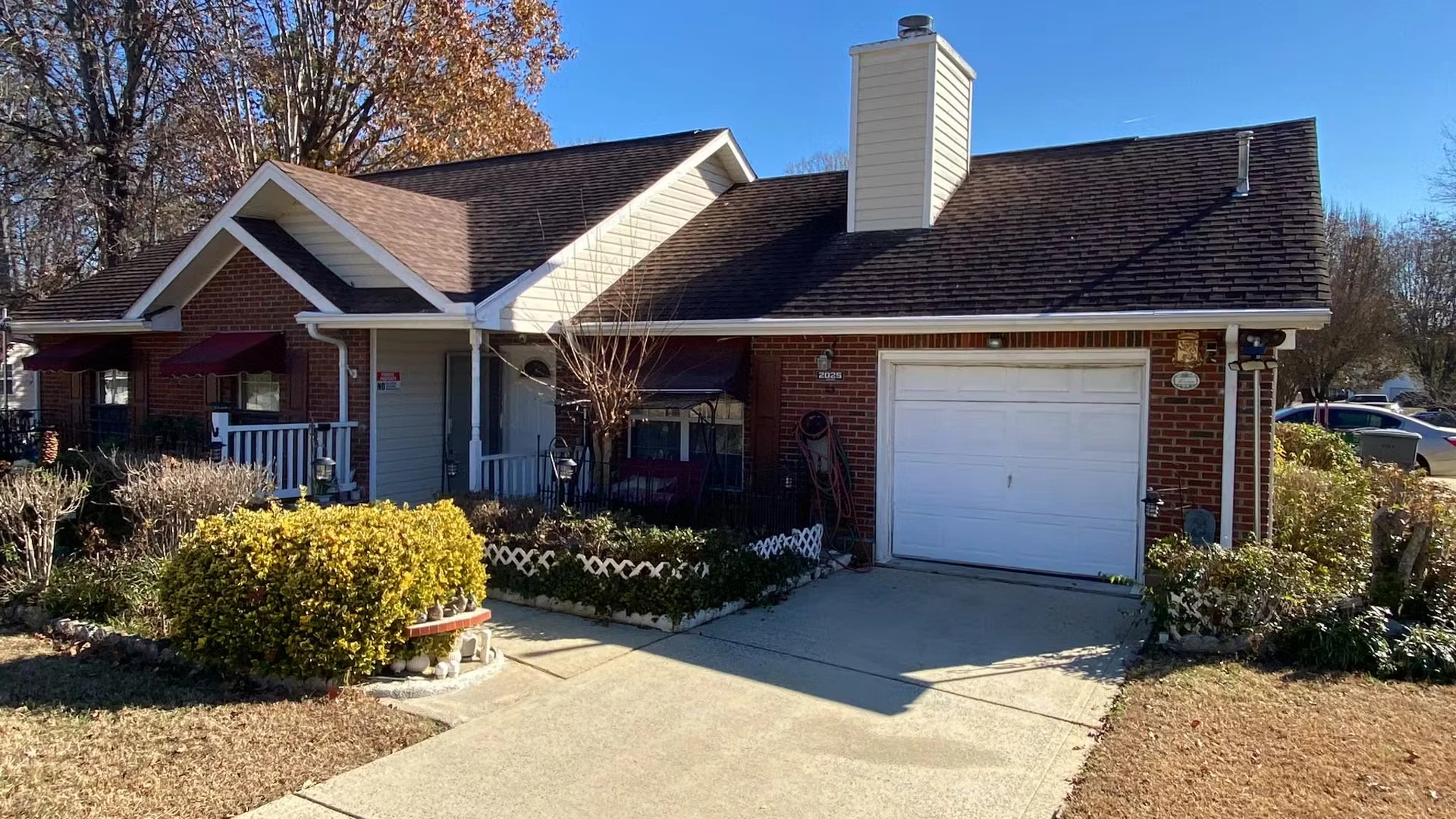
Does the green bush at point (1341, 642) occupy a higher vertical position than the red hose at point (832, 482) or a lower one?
lower

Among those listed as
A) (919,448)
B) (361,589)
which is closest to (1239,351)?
(919,448)

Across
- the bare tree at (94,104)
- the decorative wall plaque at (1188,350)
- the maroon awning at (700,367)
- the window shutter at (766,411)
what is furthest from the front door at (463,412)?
the bare tree at (94,104)

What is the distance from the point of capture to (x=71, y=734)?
4875 mm

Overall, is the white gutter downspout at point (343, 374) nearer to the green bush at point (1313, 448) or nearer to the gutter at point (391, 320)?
the gutter at point (391, 320)

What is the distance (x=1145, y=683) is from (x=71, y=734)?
19.7 ft

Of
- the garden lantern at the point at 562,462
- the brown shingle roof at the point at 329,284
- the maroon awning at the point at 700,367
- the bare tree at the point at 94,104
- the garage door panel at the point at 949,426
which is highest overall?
the bare tree at the point at 94,104

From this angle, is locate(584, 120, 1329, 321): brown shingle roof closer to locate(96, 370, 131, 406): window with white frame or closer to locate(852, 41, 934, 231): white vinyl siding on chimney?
locate(852, 41, 934, 231): white vinyl siding on chimney

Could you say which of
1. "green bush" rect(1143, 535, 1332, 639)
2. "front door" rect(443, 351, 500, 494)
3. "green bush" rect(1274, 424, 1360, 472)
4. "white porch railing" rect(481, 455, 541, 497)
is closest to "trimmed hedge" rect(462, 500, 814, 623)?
"white porch railing" rect(481, 455, 541, 497)

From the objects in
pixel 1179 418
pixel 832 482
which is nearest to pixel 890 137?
pixel 832 482

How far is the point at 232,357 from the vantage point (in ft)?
36.9

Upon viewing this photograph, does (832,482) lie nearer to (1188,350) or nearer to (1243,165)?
(1188,350)

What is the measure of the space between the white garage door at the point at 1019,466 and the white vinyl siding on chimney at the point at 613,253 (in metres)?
4.02

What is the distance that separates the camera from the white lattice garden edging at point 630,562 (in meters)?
7.51

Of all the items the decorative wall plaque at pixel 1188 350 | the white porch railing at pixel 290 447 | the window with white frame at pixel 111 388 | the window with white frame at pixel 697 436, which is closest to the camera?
the decorative wall plaque at pixel 1188 350
